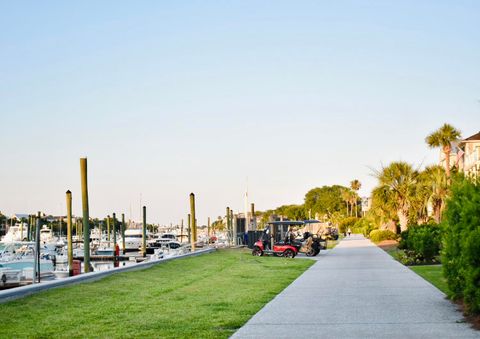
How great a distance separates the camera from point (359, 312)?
1270 cm

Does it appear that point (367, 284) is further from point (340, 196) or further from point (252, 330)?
point (340, 196)

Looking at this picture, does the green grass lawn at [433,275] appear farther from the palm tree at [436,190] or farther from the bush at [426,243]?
the palm tree at [436,190]

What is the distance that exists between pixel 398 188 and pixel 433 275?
29678mm

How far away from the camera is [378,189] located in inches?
1983

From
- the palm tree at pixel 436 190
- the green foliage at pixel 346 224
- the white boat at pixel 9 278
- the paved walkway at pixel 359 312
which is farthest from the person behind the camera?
the green foliage at pixel 346 224

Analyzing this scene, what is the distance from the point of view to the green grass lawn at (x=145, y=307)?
1116 cm

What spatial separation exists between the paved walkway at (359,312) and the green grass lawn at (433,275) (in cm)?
30

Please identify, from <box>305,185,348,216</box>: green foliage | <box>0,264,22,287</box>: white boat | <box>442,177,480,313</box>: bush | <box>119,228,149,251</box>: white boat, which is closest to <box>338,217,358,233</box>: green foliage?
<box>119,228,149,251</box>: white boat

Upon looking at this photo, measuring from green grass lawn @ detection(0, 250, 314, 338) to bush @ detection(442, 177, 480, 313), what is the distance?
3700 millimetres

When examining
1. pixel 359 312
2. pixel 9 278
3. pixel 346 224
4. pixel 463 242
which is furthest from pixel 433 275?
pixel 346 224

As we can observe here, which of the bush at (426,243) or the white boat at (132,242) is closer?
the bush at (426,243)

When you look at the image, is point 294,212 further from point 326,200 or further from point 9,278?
point 9,278

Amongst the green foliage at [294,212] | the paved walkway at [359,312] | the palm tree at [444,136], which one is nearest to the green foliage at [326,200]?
the green foliage at [294,212]

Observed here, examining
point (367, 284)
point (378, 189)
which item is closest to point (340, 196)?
point (378, 189)
